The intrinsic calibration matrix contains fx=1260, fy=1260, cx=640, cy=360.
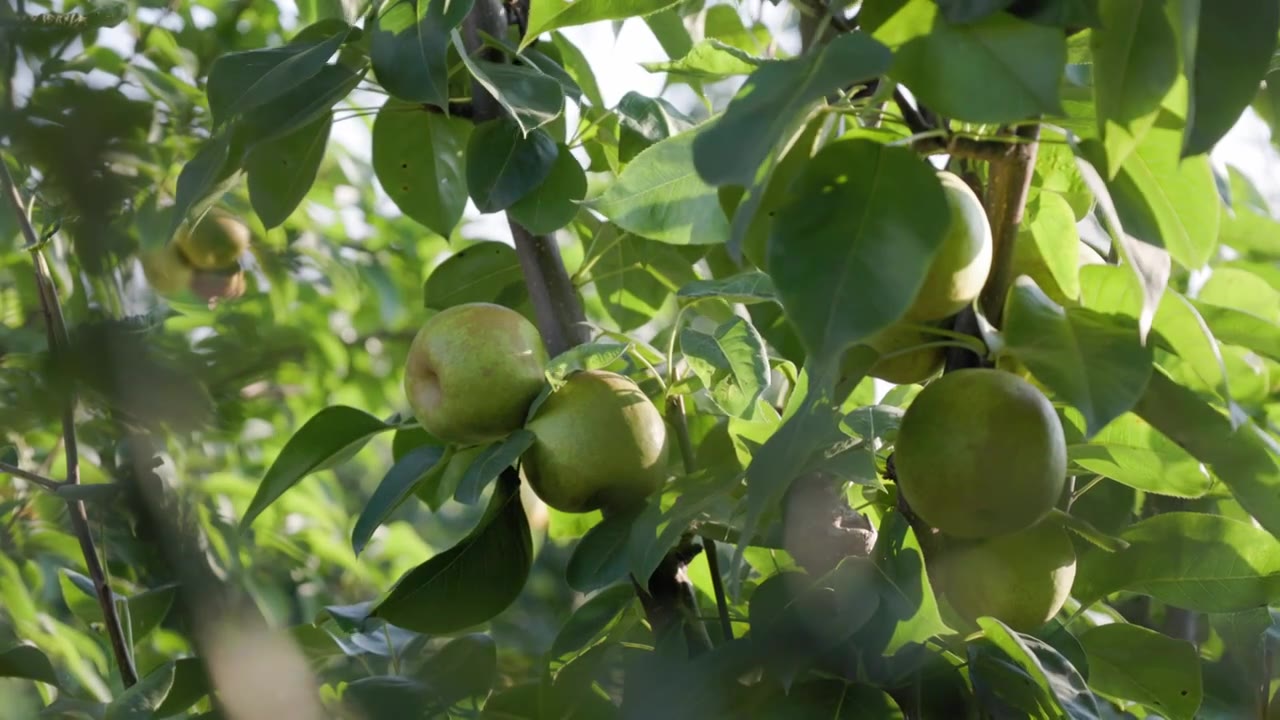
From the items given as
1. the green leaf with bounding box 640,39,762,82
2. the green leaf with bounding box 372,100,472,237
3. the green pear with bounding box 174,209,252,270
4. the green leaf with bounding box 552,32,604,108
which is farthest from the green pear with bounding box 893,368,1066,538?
the green pear with bounding box 174,209,252,270

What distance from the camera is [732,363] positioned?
98 cm

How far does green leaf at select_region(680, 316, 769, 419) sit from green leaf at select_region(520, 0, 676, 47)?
26cm

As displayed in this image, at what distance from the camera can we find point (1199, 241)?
0.73m

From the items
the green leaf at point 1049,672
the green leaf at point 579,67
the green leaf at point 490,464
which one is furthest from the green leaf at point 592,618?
the green leaf at point 579,67

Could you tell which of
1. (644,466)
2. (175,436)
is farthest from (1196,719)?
(175,436)

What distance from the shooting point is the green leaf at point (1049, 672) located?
75 cm

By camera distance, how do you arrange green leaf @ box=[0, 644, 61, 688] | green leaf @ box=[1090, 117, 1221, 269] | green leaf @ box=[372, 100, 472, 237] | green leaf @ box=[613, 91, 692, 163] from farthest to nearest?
green leaf @ box=[372, 100, 472, 237] → green leaf @ box=[613, 91, 692, 163] → green leaf @ box=[0, 644, 61, 688] → green leaf @ box=[1090, 117, 1221, 269]

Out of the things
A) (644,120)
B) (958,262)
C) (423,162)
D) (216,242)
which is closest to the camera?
(958,262)

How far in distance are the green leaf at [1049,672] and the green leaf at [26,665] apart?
71cm

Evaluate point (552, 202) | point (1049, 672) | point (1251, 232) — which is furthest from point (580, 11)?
point (1251, 232)

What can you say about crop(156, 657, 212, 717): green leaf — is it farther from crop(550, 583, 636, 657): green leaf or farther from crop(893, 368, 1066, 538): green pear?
crop(893, 368, 1066, 538): green pear

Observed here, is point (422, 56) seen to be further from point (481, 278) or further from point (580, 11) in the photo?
point (481, 278)

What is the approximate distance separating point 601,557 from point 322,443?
30 centimetres

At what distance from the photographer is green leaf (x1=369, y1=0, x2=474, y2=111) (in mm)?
1022
